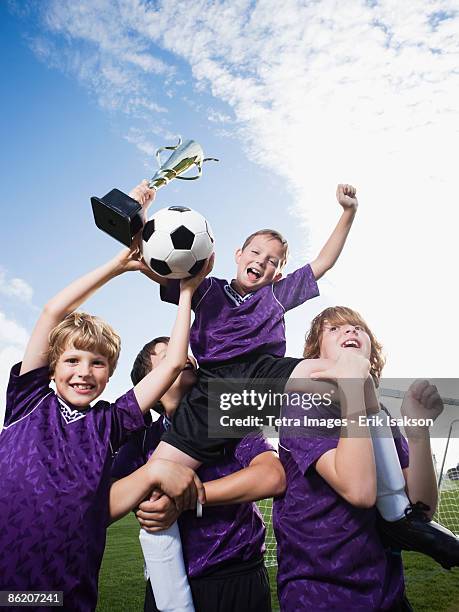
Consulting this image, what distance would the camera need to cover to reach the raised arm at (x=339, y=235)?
4023mm

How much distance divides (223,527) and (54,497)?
92 cm

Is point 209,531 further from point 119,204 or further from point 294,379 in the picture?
point 119,204

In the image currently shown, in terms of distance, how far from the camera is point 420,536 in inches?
97.2

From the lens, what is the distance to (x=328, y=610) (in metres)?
2.26

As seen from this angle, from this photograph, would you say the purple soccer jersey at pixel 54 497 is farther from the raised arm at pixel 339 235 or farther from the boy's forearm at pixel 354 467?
the raised arm at pixel 339 235

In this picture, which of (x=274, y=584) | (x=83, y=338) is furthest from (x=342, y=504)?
(x=274, y=584)

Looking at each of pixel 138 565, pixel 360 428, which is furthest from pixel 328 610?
pixel 138 565

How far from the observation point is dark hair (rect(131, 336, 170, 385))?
3.61 metres

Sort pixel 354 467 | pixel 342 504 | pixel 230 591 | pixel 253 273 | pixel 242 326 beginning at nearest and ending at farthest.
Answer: pixel 354 467
pixel 342 504
pixel 230 591
pixel 242 326
pixel 253 273

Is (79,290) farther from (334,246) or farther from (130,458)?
(334,246)

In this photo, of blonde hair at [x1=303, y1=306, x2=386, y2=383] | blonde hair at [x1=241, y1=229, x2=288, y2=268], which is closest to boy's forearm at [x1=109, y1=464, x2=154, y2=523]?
blonde hair at [x1=303, y1=306, x2=386, y2=383]

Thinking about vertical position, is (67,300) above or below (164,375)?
above

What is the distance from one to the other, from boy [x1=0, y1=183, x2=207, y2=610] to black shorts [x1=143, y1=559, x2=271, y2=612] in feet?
1.54

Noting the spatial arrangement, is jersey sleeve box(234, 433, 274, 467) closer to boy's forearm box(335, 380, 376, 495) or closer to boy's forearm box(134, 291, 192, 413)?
boy's forearm box(134, 291, 192, 413)
